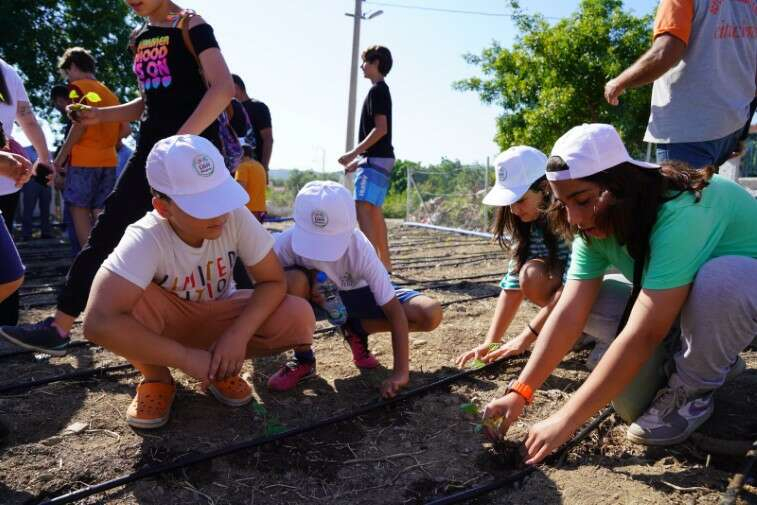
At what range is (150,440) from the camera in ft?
7.09

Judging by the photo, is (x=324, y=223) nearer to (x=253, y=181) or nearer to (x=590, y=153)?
(x=590, y=153)

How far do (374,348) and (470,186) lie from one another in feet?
28.1

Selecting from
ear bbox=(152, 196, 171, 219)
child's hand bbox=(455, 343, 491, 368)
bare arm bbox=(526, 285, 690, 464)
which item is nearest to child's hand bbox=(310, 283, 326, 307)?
child's hand bbox=(455, 343, 491, 368)

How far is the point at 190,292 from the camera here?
231 cm

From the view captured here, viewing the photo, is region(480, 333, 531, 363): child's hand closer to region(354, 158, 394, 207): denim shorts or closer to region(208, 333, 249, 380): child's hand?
region(208, 333, 249, 380): child's hand

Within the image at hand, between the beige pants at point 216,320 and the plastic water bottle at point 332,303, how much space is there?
24cm

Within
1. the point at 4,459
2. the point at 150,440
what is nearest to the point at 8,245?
the point at 4,459

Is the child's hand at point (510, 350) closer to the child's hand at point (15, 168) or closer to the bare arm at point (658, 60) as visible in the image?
the bare arm at point (658, 60)

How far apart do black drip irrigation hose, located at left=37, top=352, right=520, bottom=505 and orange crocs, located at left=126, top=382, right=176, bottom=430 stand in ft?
0.83

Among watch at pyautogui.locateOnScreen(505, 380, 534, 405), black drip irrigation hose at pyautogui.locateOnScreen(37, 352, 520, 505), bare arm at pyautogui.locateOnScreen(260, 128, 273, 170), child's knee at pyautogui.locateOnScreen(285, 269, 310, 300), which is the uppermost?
bare arm at pyautogui.locateOnScreen(260, 128, 273, 170)

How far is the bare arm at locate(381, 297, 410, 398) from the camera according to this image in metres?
2.46

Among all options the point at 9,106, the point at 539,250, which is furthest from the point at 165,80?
the point at 539,250

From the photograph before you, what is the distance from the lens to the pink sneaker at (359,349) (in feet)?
9.39

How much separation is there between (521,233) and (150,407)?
180 cm
